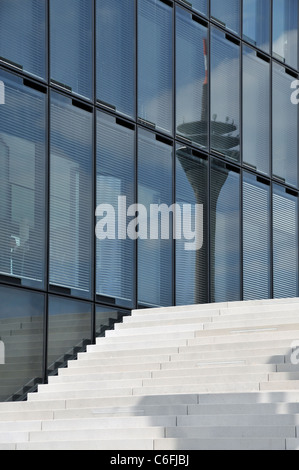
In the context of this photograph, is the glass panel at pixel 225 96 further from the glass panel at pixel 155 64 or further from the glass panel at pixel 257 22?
the glass panel at pixel 155 64

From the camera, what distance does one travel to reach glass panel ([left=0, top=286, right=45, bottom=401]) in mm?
15023

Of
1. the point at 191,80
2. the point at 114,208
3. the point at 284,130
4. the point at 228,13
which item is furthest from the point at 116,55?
the point at 284,130

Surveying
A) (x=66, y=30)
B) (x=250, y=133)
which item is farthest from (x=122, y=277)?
(x=250, y=133)

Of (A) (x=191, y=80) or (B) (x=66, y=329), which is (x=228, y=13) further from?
(B) (x=66, y=329)

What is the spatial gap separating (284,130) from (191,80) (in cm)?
350

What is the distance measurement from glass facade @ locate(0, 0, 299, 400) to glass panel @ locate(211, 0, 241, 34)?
1.4 inches

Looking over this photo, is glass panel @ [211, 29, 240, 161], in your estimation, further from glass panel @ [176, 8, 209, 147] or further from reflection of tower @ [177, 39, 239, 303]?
glass panel @ [176, 8, 209, 147]

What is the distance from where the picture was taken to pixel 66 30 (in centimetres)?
1681

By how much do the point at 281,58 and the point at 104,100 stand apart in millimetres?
6787

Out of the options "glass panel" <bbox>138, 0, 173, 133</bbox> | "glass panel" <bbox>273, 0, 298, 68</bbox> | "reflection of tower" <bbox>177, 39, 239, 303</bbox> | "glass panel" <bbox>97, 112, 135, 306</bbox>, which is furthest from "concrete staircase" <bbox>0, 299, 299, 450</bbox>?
"glass panel" <bbox>273, 0, 298, 68</bbox>

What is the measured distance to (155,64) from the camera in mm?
18938

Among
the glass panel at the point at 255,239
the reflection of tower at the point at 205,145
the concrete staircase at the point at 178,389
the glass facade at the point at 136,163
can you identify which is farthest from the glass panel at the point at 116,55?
the glass panel at the point at 255,239

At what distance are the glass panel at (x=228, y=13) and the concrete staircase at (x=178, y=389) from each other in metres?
7.08

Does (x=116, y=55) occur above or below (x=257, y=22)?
below
